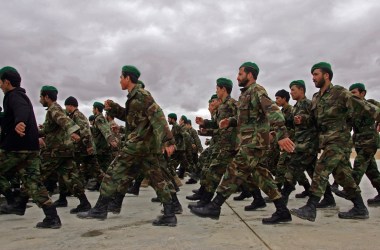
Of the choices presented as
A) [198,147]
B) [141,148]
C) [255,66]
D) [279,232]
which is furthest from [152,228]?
[198,147]

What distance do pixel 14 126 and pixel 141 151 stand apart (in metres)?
1.48

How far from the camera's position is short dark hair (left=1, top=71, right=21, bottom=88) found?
465 cm

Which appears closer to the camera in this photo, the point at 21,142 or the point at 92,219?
the point at 21,142

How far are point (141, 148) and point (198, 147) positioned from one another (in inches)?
400

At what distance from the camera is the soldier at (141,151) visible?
459cm

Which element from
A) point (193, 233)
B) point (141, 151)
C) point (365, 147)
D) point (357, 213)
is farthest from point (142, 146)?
point (365, 147)

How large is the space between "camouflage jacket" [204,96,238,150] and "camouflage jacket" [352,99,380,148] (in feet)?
6.50

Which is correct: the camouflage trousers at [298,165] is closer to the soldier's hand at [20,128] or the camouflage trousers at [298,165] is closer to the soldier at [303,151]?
the soldier at [303,151]

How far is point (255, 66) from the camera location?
197 inches

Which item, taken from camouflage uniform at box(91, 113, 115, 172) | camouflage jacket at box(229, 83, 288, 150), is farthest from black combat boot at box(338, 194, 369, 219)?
camouflage uniform at box(91, 113, 115, 172)

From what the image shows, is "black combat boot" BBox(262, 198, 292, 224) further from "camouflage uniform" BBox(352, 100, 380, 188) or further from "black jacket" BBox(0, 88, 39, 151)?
"black jacket" BBox(0, 88, 39, 151)

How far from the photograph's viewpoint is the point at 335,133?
4922 mm

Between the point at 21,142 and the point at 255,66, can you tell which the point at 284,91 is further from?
the point at 21,142

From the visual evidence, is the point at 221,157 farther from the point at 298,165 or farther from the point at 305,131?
the point at 305,131
